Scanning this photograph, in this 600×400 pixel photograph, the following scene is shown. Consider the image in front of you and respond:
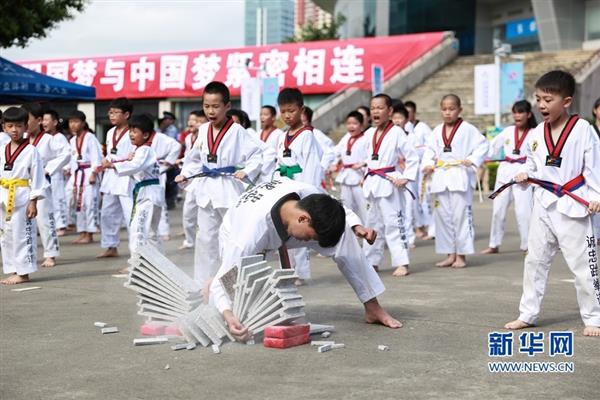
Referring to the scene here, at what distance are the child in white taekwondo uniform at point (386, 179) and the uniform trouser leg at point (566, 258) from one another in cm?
303

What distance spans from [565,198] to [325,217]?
1.74 metres

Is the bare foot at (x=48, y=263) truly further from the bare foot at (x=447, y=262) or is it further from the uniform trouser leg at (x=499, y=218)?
the uniform trouser leg at (x=499, y=218)

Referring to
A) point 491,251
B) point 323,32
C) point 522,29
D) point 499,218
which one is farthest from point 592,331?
point 323,32

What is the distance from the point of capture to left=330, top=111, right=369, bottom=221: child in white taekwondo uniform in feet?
34.3

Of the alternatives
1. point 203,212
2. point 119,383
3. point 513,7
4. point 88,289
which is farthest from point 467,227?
point 513,7

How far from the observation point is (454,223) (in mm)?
9297

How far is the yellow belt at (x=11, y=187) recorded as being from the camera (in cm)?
823

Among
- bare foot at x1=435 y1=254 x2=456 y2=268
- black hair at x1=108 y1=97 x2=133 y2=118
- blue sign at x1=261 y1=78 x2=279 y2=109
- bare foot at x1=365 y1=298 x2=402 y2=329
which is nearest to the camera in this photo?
bare foot at x1=365 y1=298 x2=402 y2=329

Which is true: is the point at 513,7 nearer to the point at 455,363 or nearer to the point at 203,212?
the point at 203,212

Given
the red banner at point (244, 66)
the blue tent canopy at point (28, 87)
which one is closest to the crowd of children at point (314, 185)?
the blue tent canopy at point (28, 87)

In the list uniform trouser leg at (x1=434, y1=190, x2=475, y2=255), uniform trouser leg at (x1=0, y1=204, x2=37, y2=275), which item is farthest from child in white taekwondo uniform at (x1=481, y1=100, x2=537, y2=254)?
uniform trouser leg at (x1=0, y1=204, x2=37, y2=275)

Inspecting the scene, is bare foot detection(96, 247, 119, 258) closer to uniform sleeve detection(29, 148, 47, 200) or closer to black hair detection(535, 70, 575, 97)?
uniform sleeve detection(29, 148, 47, 200)

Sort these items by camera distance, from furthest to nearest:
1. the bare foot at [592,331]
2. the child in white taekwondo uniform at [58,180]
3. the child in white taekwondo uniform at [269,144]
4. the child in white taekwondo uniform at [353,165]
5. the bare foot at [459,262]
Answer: the child in white taekwondo uniform at [58,180] → the child in white taekwondo uniform at [353,165] → the bare foot at [459,262] → the child in white taekwondo uniform at [269,144] → the bare foot at [592,331]

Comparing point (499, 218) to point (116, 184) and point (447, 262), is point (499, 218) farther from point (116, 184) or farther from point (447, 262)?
point (116, 184)
